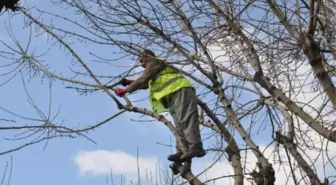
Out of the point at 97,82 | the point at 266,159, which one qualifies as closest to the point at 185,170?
the point at 266,159

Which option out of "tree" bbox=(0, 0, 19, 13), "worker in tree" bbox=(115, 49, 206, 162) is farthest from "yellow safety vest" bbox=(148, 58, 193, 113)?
"tree" bbox=(0, 0, 19, 13)

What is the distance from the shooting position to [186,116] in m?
5.08

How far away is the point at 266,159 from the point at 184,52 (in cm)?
110

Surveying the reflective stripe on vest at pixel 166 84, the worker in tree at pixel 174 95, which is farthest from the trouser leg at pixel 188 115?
the reflective stripe on vest at pixel 166 84

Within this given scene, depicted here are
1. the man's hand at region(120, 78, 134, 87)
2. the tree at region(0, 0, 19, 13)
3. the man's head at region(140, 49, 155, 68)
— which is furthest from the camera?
the man's hand at region(120, 78, 134, 87)

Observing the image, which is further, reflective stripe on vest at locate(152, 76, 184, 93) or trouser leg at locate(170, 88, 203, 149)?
reflective stripe on vest at locate(152, 76, 184, 93)

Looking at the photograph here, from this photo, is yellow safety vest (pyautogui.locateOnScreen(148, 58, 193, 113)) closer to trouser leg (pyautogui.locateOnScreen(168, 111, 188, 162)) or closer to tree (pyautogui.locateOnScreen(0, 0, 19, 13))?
trouser leg (pyautogui.locateOnScreen(168, 111, 188, 162))

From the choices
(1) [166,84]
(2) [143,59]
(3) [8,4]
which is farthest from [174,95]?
(3) [8,4]

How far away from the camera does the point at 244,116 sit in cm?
503

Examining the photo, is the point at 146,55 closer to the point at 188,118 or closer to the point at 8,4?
the point at 188,118

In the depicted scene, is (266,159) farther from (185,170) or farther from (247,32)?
(247,32)

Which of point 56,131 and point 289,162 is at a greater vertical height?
point 56,131

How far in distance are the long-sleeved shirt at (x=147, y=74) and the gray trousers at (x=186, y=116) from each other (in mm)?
276

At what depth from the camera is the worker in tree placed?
4.94 meters
